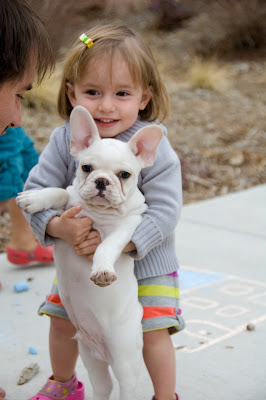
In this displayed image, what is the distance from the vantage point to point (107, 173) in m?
2.01

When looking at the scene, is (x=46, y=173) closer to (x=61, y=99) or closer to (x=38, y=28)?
(x=61, y=99)

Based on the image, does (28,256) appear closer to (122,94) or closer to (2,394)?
(2,394)

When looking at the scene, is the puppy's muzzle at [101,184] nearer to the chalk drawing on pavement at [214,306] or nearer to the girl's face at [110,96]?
the girl's face at [110,96]

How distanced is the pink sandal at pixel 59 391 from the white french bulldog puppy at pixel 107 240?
0.37 m

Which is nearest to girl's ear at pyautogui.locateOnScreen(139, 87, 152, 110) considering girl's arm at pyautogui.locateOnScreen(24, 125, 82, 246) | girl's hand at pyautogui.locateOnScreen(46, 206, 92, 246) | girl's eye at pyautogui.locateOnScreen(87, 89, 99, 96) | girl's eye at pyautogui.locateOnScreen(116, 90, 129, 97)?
girl's eye at pyautogui.locateOnScreen(116, 90, 129, 97)

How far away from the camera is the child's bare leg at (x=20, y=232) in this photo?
4051mm

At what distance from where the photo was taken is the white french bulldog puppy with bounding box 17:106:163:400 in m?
2.05

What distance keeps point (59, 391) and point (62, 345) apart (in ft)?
0.68

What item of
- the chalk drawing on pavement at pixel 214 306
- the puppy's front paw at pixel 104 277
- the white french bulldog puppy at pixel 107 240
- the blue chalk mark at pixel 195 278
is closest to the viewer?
the puppy's front paw at pixel 104 277

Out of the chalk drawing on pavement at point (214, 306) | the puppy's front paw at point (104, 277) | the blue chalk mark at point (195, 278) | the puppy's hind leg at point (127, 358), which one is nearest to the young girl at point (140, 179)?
the puppy's hind leg at point (127, 358)

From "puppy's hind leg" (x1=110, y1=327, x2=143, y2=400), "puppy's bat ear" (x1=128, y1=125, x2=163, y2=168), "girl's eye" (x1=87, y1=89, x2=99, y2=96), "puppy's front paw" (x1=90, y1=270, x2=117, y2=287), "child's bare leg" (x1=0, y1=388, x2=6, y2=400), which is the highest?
"girl's eye" (x1=87, y1=89, x2=99, y2=96)

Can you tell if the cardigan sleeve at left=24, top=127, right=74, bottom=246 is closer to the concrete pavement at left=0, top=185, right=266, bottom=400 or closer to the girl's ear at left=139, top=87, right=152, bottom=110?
the girl's ear at left=139, top=87, right=152, bottom=110

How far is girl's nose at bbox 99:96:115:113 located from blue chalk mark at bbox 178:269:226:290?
1.73 meters

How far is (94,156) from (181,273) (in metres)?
2.08
